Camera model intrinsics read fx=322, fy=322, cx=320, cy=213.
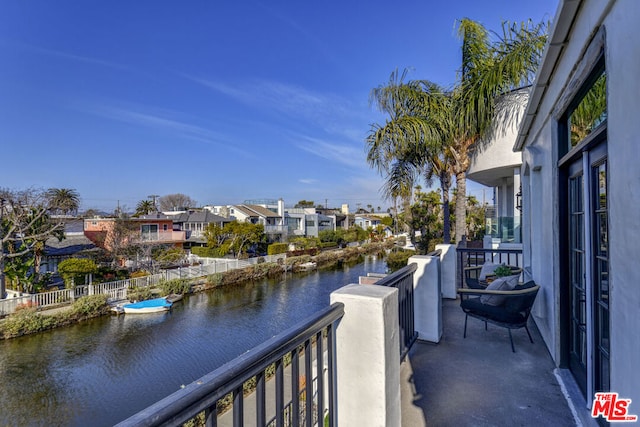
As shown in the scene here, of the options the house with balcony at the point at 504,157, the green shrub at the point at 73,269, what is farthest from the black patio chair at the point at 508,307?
the green shrub at the point at 73,269

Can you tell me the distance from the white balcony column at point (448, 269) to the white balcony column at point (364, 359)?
302 centimetres

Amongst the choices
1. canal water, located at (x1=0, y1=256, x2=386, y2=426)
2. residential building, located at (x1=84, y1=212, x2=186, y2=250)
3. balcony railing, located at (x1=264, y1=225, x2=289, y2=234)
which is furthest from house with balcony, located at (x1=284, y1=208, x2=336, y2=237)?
canal water, located at (x1=0, y1=256, x2=386, y2=426)

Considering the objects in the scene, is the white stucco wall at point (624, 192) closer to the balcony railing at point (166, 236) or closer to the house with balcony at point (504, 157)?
the house with balcony at point (504, 157)

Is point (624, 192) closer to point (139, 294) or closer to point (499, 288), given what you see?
point (499, 288)

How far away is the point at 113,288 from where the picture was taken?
16359 mm

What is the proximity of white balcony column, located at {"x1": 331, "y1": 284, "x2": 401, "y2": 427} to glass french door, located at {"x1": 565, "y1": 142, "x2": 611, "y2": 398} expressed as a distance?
43.3 inches

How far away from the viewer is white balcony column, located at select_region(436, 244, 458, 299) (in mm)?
4480

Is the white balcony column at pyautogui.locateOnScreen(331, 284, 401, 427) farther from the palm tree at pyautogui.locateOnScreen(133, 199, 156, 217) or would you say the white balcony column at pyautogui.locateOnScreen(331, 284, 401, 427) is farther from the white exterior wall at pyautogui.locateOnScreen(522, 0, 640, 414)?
the palm tree at pyautogui.locateOnScreen(133, 199, 156, 217)

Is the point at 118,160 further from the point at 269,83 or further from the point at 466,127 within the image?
the point at 466,127

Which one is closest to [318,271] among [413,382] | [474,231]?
[474,231]

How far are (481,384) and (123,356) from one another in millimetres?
12906

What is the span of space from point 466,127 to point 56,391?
13.8 m

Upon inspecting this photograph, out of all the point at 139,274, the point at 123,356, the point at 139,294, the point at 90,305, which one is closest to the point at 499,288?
the point at 123,356

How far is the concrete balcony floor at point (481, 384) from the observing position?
2117mm
